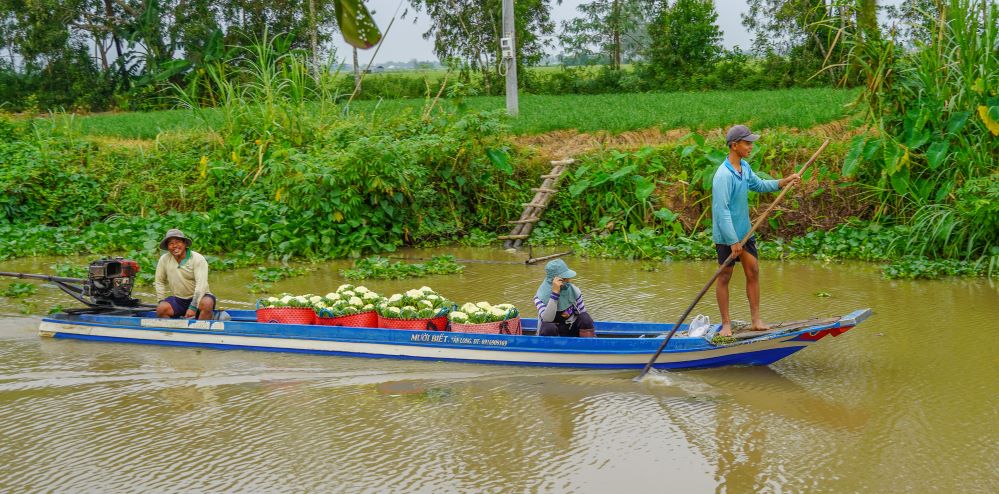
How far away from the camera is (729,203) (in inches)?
277

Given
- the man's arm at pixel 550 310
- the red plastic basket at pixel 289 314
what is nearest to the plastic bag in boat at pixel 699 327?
the man's arm at pixel 550 310

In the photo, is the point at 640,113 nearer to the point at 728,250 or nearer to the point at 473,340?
the point at 728,250

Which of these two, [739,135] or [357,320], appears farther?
[357,320]

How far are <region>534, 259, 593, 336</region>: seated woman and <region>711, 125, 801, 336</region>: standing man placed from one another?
3.67 feet

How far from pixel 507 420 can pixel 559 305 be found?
134 cm

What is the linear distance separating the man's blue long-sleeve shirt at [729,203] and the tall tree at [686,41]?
18936 mm

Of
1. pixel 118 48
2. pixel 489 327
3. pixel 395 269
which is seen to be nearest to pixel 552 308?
pixel 489 327

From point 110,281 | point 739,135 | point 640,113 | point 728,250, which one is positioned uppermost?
point 640,113

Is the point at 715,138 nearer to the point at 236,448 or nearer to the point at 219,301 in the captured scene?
the point at 219,301

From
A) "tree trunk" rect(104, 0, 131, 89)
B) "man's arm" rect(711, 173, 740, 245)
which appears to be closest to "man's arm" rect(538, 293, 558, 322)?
"man's arm" rect(711, 173, 740, 245)

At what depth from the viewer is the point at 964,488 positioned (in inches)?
205

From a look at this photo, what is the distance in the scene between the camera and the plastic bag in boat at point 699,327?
293 inches

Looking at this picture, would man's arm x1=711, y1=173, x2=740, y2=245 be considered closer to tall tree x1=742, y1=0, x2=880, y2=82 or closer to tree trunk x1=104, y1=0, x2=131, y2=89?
tall tree x1=742, y1=0, x2=880, y2=82

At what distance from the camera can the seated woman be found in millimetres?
7344
